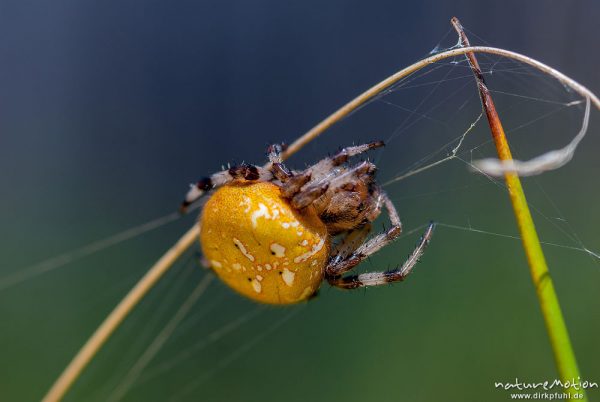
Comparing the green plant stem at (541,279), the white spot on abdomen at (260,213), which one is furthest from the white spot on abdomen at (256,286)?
the green plant stem at (541,279)

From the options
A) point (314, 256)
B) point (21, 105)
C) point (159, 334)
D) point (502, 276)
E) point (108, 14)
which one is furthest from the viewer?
point (108, 14)

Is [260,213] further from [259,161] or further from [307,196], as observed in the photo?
[259,161]

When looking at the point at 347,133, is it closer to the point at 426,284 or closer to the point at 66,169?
the point at 426,284

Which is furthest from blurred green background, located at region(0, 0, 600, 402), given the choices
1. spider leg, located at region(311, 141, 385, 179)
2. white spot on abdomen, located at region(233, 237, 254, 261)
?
white spot on abdomen, located at region(233, 237, 254, 261)

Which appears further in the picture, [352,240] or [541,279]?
[352,240]

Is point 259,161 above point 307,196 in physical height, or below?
above

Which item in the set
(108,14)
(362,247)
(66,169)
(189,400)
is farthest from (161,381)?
(108,14)

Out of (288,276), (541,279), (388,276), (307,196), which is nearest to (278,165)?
(307,196)
